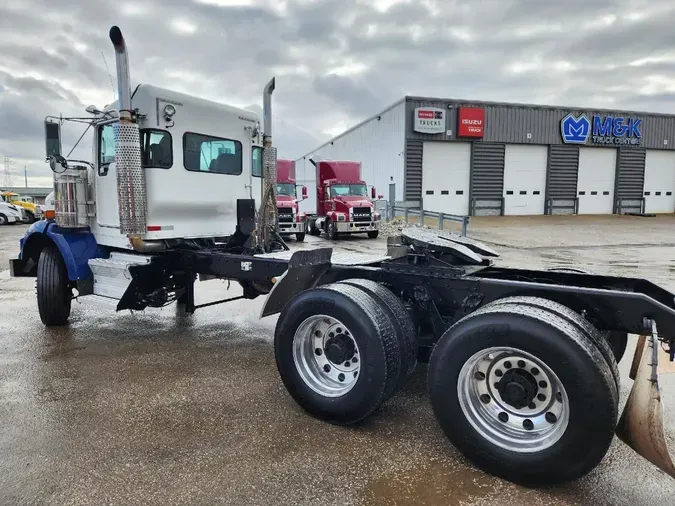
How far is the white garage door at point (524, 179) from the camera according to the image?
1248 inches

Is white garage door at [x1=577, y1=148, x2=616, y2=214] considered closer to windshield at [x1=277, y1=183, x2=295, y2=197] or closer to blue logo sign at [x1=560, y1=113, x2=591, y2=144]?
blue logo sign at [x1=560, y1=113, x2=591, y2=144]

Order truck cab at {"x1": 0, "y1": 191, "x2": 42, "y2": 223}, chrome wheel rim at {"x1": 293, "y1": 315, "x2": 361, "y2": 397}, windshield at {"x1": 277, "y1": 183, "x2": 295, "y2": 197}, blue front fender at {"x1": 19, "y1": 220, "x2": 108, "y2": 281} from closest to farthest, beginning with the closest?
chrome wheel rim at {"x1": 293, "y1": 315, "x2": 361, "y2": 397}, blue front fender at {"x1": 19, "y1": 220, "x2": 108, "y2": 281}, windshield at {"x1": 277, "y1": 183, "x2": 295, "y2": 197}, truck cab at {"x1": 0, "y1": 191, "x2": 42, "y2": 223}

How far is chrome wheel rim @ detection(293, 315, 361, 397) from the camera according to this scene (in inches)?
147

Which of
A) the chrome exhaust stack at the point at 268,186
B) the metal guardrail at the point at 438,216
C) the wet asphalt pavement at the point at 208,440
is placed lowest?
the wet asphalt pavement at the point at 208,440

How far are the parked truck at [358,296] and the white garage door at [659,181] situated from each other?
1450 inches

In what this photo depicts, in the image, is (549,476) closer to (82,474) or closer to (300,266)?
(300,266)

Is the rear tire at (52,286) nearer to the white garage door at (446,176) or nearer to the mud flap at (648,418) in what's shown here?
the mud flap at (648,418)

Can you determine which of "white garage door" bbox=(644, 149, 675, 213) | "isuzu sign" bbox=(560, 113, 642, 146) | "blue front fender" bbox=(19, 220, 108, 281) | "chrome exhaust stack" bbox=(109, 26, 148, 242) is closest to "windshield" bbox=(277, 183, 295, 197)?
"blue front fender" bbox=(19, 220, 108, 281)

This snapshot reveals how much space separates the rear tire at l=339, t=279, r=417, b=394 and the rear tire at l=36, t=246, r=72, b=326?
168 inches

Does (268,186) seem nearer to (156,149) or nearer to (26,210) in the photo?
(156,149)

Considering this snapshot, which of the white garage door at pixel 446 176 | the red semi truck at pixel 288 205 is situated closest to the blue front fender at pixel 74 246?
the red semi truck at pixel 288 205

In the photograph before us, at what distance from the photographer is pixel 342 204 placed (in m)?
19.6

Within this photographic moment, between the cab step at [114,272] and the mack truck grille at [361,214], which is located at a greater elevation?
the mack truck grille at [361,214]

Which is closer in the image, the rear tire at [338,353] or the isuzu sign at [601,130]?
the rear tire at [338,353]
